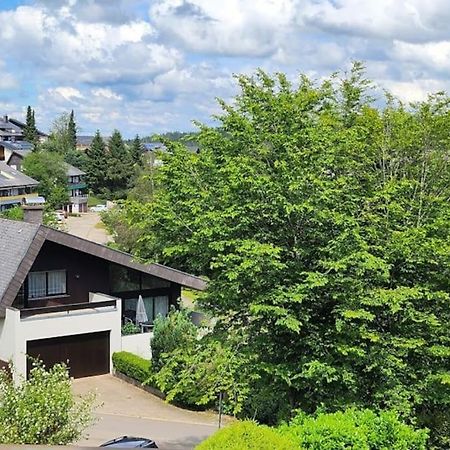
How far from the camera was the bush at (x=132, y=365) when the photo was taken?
2616 centimetres

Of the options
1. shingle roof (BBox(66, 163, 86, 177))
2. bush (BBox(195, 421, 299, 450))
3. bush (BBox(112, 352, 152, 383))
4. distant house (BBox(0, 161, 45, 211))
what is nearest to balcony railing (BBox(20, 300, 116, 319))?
bush (BBox(112, 352, 152, 383))

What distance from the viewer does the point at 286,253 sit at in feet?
46.9

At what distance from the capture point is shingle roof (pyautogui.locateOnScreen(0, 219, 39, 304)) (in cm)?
2680

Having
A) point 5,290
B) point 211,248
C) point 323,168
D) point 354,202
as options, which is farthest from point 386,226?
point 5,290

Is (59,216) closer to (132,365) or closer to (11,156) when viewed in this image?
(11,156)

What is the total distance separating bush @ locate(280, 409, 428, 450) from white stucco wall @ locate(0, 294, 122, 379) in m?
15.6

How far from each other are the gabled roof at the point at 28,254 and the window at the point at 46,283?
1.26 meters

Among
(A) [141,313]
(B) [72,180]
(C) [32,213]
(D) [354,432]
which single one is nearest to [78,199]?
(B) [72,180]

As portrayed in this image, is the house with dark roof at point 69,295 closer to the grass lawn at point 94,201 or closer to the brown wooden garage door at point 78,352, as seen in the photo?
the brown wooden garage door at point 78,352

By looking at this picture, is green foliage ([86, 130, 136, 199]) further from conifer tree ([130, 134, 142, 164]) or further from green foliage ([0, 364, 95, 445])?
green foliage ([0, 364, 95, 445])

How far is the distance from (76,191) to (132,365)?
228 ft

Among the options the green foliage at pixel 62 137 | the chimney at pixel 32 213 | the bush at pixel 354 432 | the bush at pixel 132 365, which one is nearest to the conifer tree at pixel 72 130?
the green foliage at pixel 62 137

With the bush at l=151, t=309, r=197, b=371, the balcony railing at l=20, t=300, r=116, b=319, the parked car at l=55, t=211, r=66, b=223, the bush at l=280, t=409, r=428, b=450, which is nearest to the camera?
the bush at l=280, t=409, r=428, b=450

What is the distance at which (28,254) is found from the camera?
2694cm
